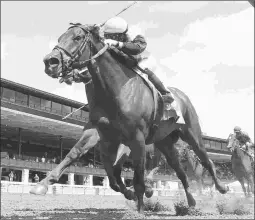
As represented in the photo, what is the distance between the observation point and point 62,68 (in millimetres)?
4977

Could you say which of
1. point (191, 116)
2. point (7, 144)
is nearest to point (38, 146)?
point (7, 144)

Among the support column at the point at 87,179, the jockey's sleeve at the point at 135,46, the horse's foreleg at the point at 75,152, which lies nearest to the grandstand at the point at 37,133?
the support column at the point at 87,179

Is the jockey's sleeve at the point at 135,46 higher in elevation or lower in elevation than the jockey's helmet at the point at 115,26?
lower

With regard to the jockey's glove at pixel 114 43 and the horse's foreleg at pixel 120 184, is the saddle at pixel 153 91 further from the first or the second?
the horse's foreleg at pixel 120 184

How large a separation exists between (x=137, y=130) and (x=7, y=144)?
133 feet

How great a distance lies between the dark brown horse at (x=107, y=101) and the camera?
5.14 meters

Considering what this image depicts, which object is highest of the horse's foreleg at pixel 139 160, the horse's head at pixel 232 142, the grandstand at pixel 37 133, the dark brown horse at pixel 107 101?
the grandstand at pixel 37 133

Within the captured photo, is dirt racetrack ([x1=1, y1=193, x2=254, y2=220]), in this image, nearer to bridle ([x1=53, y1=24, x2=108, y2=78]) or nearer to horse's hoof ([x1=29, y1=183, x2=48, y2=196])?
horse's hoof ([x1=29, y1=183, x2=48, y2=196])

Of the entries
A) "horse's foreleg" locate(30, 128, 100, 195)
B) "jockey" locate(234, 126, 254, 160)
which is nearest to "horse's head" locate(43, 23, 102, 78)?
"horse's foreleg" locate(30, 128, 100, 195)

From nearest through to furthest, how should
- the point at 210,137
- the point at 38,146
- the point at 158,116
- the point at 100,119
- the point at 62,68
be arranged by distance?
the point at 62,68
the point at 100,119
the point at 158,116
the point at 38,146
the point at 210,137

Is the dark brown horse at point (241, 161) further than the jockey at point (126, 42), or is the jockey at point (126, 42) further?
the dark brown horse at point (241, 161)

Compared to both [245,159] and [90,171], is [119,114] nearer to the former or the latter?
[245,159]

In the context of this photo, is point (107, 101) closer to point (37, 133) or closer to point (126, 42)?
point (126, 42)

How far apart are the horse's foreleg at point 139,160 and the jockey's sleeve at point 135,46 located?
4.11ft
